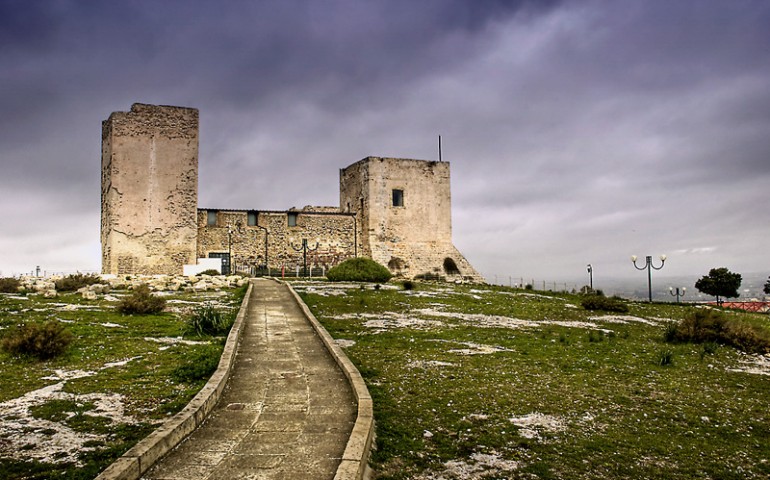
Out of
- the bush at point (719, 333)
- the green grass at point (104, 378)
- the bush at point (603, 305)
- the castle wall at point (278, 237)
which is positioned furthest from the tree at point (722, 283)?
the green grass at point (104, 378)

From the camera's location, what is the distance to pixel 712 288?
38.2 m

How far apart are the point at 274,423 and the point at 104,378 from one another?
3.54 meters

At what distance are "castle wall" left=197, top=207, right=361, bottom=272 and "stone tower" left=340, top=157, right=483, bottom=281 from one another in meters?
1.94

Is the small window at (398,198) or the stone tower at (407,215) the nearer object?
the stone tower at (407,215)

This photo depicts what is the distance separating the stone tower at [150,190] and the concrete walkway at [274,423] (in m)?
27.0

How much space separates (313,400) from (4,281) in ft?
69.0

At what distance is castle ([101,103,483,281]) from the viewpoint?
34438 mm

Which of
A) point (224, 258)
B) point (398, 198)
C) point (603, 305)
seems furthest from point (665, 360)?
point (398, 198)

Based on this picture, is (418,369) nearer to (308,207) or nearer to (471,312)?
(471,312)

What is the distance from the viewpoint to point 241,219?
38.7m

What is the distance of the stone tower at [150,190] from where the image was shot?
3416 centimetres

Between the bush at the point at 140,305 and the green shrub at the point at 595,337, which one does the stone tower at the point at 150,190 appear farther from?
the green shrub at the point at 595,337

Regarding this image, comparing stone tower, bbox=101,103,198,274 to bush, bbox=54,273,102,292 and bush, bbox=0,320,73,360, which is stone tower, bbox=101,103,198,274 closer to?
bush, bbox=54,273,102,292

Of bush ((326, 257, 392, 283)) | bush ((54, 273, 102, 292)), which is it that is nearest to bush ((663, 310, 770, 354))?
bush ((326, 257, 392, 283))
